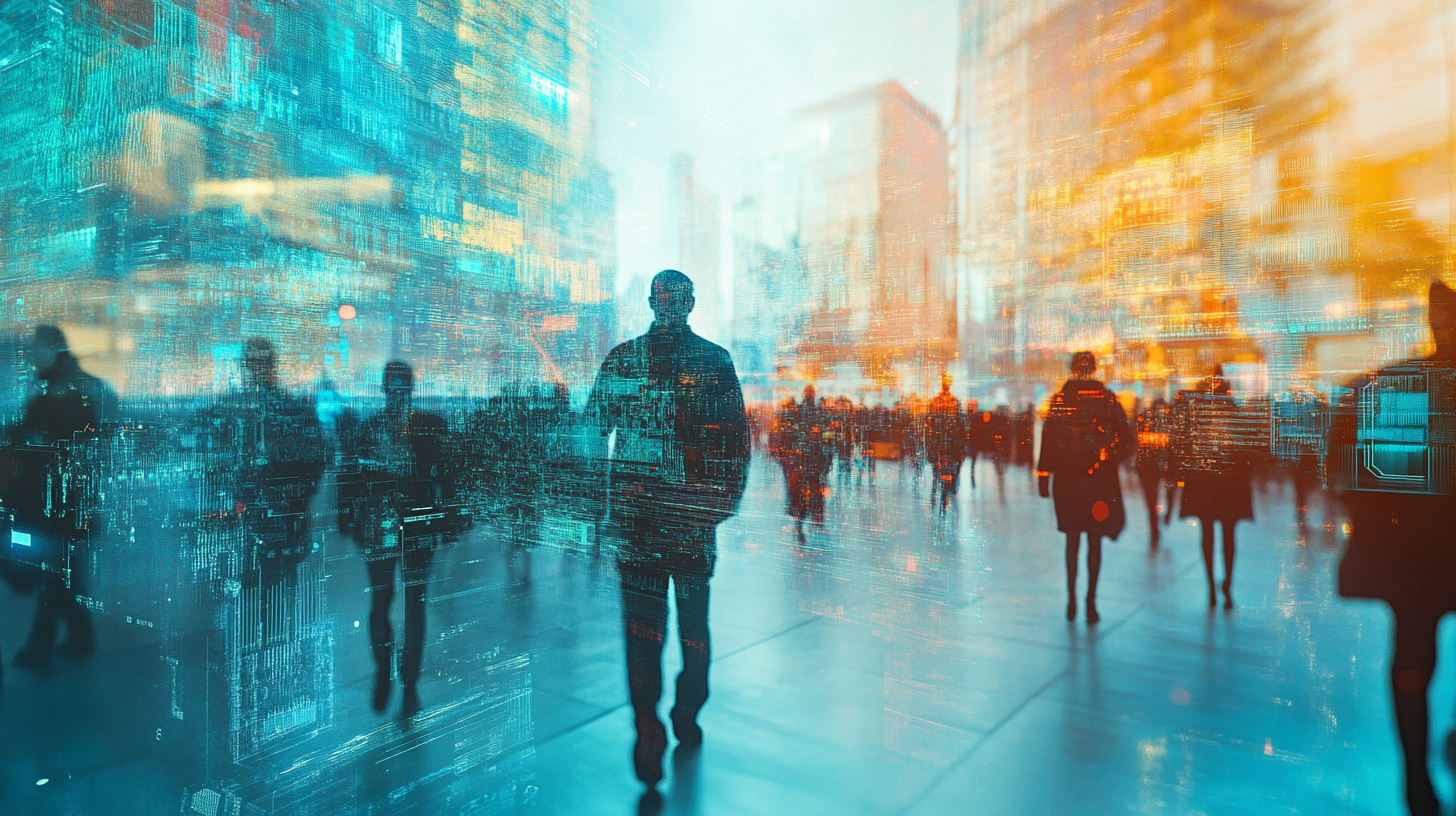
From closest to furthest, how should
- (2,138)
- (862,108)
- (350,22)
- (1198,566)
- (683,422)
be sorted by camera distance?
(1198,566) < (862,108) < (683,422) < (350,22) < (2,138)

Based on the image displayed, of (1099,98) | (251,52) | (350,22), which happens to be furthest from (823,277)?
(251,52)

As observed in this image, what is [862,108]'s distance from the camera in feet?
3.34

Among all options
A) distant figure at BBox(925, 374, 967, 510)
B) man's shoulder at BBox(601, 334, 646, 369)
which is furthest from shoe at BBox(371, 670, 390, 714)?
distant figure at BBox(925, 374, 967, 510)

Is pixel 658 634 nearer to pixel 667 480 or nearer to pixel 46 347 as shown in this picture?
pixel 667 480

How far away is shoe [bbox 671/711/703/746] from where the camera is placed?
122 cm

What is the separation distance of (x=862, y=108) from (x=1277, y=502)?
87 cm

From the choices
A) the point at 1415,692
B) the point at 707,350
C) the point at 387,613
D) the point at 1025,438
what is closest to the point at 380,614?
the point at 387,613

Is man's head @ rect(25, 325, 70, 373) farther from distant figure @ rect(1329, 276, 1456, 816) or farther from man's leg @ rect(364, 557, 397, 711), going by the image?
distant figure @ rect(1329, 276, 1456, 816)

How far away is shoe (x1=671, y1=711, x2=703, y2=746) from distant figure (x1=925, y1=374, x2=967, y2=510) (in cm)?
75

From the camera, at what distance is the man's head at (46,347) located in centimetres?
180

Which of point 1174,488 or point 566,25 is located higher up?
point 566,25

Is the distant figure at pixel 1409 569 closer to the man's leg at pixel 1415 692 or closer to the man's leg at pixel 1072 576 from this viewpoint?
the man's leg at pixel 1415 692

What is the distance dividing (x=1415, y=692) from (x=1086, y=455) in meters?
0.45

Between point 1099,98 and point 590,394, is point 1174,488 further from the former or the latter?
point 590,394
